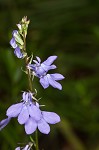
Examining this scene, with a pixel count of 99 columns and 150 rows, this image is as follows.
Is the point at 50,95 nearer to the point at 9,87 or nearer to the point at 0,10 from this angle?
the point at 9,87

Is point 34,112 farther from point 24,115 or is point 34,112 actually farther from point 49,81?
point 49,81

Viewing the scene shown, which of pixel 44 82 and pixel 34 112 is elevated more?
pixel 44 82

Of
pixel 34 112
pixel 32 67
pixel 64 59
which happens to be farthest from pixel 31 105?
pixel 64 59

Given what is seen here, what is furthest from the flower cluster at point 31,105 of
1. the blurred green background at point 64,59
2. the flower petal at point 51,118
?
the blurred green background at point 64,59

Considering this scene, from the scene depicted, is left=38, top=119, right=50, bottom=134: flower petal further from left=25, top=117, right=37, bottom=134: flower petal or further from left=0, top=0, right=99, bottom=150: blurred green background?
left=0, top=0, right=99, bottom=150: blurred green background

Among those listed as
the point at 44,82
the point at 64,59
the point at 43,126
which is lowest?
the point at 43,126

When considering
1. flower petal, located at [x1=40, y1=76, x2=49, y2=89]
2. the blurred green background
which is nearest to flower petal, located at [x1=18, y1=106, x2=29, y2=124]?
flower petal, located at [x1=40, y1=76, x2=49, y2=89]

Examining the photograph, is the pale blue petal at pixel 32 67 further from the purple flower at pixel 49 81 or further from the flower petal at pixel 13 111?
the flower petal at pixel 13 111
